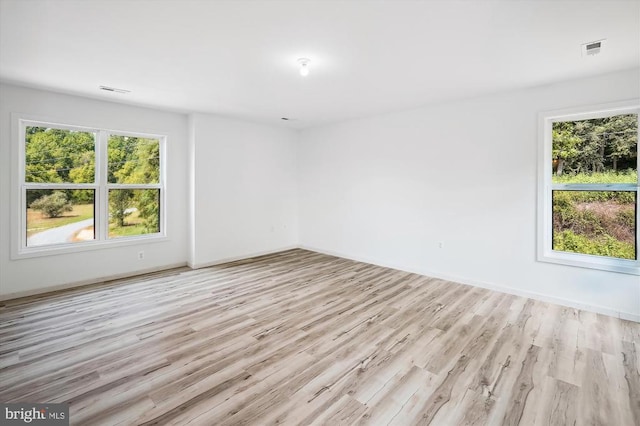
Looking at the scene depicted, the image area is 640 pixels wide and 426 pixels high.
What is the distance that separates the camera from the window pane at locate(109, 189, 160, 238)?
4562 millimetres

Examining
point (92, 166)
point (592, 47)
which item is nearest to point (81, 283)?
point (92, 166)

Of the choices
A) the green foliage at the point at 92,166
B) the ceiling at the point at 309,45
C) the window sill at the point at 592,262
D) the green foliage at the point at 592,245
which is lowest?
the window sill at the point at 592,262

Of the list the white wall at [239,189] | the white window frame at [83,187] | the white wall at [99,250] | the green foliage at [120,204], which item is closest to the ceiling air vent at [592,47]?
the white wall at [239,189]

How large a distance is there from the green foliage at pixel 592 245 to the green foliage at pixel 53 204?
642cm

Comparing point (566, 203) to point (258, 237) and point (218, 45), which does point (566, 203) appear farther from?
point (258, 237)

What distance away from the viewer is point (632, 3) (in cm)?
204

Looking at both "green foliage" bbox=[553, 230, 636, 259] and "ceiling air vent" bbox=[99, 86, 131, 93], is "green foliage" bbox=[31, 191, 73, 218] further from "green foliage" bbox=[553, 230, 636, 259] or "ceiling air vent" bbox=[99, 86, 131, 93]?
"green foliage" bbox=[553, 230, 636, 259]

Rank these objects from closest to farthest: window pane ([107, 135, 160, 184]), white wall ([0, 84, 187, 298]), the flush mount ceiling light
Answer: the flush mount ceiling light, white wall ([0, 84, 187, 298]), window pane ([107, 135, 160, 184])

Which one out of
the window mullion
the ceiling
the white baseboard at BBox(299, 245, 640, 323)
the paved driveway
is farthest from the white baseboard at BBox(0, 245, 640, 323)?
the ceiling

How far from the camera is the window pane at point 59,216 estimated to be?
3914mm

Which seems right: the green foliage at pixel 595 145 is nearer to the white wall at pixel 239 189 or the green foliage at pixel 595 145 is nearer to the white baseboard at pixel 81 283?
the white wall at pixel 239 189

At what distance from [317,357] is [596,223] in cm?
359

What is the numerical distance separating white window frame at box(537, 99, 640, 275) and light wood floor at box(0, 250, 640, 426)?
571 millimetres

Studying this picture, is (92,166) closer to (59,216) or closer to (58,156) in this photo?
(58,156)
